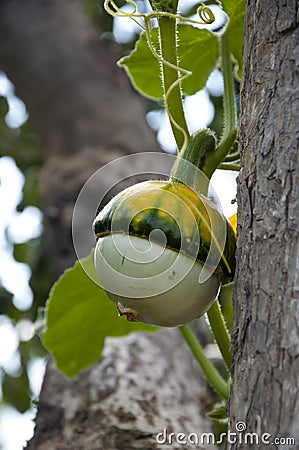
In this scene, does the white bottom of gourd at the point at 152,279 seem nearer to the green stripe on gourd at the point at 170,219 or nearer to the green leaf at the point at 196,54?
the green stripe on gourd at the point at 170,219

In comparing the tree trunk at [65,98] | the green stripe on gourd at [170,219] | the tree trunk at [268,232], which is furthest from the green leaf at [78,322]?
the tree trunk at [65,98]

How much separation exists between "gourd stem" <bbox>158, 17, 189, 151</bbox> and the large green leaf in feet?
0.77

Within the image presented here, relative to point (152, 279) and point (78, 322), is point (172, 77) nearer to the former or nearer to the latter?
point (152, 279)

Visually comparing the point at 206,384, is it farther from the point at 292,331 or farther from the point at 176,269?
the point at 292,331

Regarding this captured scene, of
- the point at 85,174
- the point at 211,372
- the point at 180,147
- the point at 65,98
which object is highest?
the point at 65,98

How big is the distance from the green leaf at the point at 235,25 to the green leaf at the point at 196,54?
29mm

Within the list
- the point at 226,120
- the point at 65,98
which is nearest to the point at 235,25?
the point at 226,120

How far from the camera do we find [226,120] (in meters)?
0.88

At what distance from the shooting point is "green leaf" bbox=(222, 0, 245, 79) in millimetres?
984

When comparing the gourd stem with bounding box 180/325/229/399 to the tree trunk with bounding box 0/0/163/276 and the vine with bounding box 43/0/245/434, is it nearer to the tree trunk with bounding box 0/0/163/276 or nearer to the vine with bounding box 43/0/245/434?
the vine with bounding box 43/0/245/434

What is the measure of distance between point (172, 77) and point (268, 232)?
0.30 metres

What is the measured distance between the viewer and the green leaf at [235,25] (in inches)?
38.7

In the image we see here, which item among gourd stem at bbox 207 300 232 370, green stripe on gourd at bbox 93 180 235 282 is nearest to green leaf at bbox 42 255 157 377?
gourd stem at bbox 207 300 232 370

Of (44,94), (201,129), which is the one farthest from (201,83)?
(44,94)
